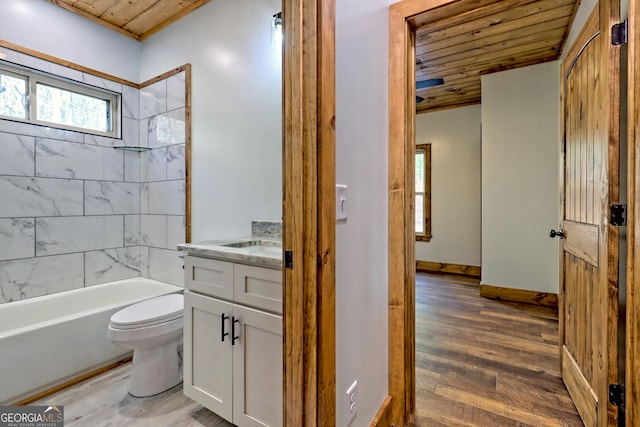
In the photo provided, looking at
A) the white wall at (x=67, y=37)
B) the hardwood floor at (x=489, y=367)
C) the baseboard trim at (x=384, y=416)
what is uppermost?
the white wall at (x=67, y=37)

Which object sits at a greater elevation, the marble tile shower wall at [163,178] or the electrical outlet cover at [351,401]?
the marble tile shower wall at [163,178]

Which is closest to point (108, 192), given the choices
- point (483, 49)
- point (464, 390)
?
point (464, 390)

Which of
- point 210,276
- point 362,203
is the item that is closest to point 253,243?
point 210,276

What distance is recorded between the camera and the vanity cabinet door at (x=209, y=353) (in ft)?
4.60

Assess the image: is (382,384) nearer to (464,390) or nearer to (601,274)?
(464,390)

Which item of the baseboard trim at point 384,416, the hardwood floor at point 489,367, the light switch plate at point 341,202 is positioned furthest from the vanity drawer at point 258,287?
the hardwood floor at point 489,367

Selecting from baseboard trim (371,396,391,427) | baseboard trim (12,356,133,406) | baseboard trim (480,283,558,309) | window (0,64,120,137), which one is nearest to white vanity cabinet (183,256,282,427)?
baseboard trim (371,396,391,427)

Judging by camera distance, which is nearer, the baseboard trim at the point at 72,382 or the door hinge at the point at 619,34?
the door hinge at the point at 619,34

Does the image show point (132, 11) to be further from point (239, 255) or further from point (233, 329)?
point (233, 329)

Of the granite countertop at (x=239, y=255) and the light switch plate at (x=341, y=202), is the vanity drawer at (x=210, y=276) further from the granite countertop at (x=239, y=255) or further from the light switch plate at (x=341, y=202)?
the light switch plate at (x=341, y=202)

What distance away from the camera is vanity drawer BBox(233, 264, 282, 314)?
1.24 metres

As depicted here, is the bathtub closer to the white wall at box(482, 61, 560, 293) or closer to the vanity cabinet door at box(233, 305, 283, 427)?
the vanity cabinet door at box(233, 305, 283, 427)

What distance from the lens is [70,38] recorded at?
261 cm

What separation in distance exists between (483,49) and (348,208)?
2.85 m
